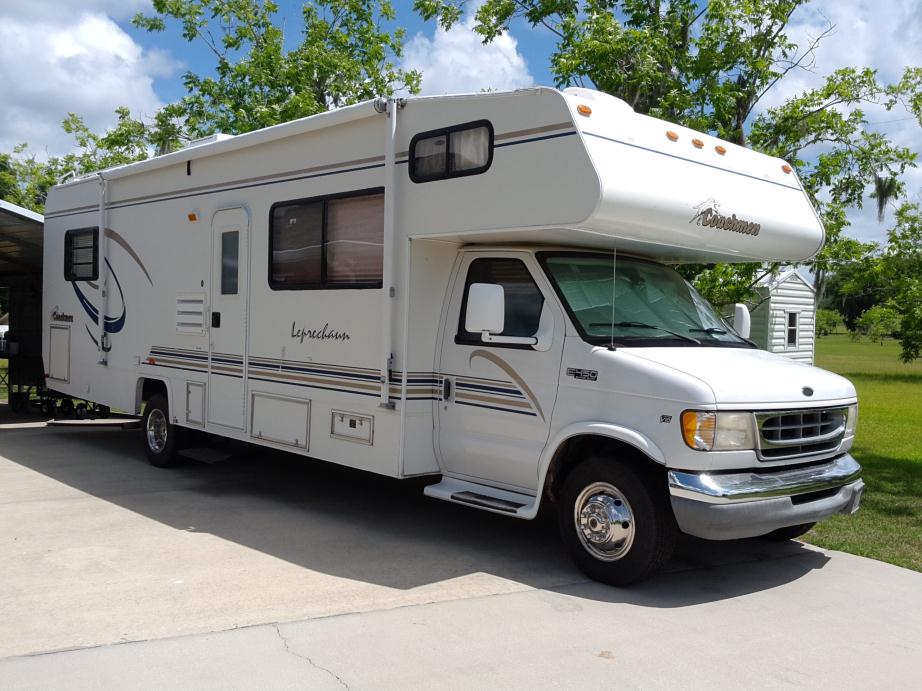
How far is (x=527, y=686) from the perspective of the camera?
13.6ft

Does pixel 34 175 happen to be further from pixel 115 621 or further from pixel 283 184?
pixel 115 621

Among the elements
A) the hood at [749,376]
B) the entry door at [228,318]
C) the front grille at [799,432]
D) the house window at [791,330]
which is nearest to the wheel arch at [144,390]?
the entry door at [228,318]

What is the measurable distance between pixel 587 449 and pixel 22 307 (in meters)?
12.5

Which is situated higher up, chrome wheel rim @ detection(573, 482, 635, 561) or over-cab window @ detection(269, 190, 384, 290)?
over-cab window @ detection(269, 190, 384, 290)

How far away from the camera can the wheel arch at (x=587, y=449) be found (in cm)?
529

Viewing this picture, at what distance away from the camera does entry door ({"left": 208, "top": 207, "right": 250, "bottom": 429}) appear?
7.97m

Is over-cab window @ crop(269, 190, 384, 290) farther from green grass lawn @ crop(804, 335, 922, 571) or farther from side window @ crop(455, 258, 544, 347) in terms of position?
green grass lawn @ crop(804, 335, 922, 571)

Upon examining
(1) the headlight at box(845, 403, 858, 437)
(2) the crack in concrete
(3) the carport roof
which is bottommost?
(2) the crack in concrete

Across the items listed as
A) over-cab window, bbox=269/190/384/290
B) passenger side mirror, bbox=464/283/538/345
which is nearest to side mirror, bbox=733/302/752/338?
passenger side mirror, bbox=464/283/538/345

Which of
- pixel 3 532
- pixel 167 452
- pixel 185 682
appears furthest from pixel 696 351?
pixel 167 452

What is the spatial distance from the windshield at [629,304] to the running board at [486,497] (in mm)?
1177

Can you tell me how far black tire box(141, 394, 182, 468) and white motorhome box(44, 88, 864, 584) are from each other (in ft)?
2.67

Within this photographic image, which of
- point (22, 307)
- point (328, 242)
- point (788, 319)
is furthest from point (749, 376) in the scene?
point (788, 319)

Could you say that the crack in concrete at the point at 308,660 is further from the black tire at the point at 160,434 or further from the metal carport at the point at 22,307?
the metal carport at the point at 22,307
